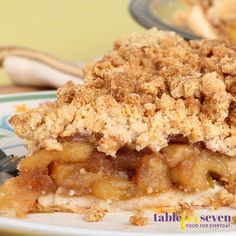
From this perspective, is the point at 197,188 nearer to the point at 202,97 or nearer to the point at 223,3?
the point at 202,97

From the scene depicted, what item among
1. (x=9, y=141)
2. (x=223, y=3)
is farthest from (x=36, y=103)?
(x=223, y=3)

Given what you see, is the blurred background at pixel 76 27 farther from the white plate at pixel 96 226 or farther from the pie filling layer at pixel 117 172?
the white plate at pixel 96 226

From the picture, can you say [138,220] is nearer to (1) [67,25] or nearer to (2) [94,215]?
(2) [94,215]

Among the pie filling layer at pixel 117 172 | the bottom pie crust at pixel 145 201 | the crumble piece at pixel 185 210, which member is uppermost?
the pie filling layer at pixel 117 172

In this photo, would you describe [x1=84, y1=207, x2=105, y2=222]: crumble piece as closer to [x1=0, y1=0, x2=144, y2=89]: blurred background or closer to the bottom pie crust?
the bottom pie crust

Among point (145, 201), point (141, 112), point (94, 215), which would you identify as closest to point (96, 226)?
point (94, 215)

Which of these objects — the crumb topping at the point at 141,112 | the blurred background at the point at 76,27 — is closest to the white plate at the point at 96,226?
the crumb topping at the point at 141,112
